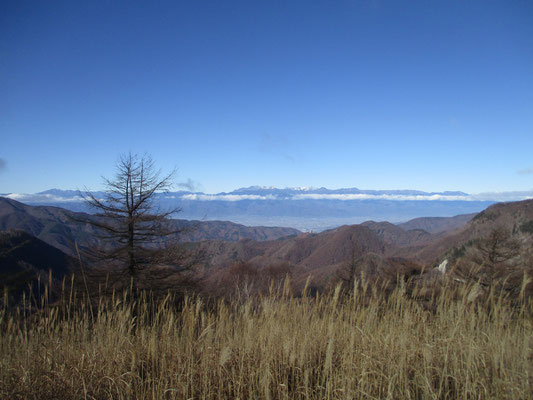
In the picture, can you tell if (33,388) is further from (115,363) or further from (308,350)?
(308,350)

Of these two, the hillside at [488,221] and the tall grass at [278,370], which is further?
the hillside at [488,221]

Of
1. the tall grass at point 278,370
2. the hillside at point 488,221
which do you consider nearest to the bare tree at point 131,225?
the tall grass at point 278,370

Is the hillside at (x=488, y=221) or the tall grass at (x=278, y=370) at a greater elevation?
the tall grass at (x=278, y=370)

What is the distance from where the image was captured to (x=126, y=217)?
14078mm

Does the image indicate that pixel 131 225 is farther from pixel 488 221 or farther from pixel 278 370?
pixel 488 221

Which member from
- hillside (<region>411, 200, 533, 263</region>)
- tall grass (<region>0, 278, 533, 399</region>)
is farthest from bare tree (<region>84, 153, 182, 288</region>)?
hillside (<region>411, 200, 533, 263</region>)

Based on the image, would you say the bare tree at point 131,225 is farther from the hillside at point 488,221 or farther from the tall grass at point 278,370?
the hillside at point 488,221

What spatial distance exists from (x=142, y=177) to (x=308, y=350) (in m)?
14.8

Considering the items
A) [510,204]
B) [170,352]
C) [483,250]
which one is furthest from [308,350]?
[510,204]

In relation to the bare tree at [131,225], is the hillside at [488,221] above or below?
below

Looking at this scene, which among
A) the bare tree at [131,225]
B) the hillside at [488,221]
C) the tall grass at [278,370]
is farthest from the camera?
the hillside at [488,221]

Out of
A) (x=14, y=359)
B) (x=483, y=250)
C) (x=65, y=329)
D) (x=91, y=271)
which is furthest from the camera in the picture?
(x=483, y=250)

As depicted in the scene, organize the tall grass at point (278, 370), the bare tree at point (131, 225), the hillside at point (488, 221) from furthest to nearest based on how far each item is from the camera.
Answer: the hillside at point (488, 221) < the bare tree at point (131, 225) < the tall grass at point (278, 370)

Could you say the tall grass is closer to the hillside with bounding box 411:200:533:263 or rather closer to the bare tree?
the bare tree
